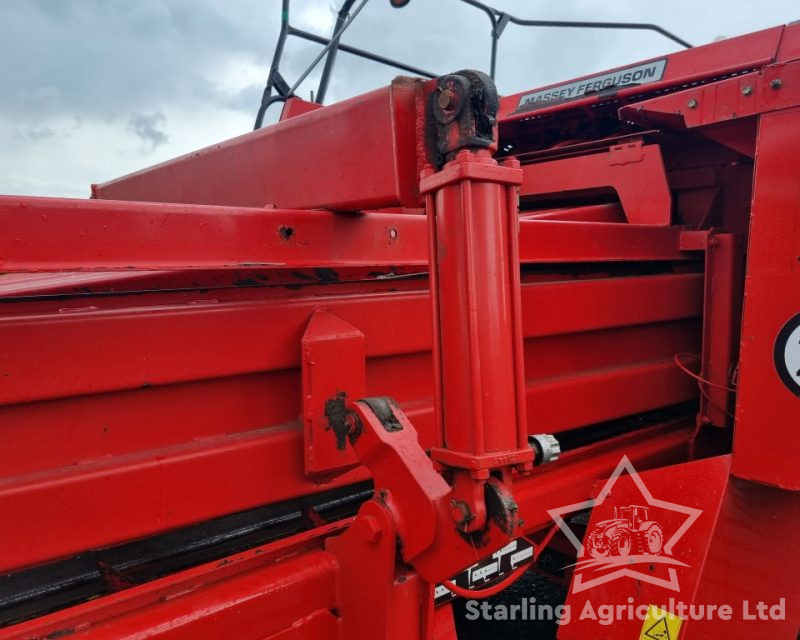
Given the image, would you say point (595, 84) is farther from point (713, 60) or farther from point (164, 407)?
point (164, 407)

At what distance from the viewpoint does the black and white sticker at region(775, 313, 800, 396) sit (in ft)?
5.19

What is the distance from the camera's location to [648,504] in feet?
5.95

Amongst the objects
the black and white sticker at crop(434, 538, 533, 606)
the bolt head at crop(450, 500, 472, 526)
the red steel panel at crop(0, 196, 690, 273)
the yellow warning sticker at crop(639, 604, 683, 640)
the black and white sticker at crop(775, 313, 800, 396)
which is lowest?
the yellow warning sticker at crop(639, 604, 683, 640)

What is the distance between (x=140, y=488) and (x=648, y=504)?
1.47 m

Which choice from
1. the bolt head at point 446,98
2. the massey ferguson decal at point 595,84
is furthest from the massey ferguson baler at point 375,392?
the massey ferguson decal at point 595,84

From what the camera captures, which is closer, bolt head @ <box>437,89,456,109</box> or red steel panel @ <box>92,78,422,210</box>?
bolt head @ <box>437,89,456,109</box>

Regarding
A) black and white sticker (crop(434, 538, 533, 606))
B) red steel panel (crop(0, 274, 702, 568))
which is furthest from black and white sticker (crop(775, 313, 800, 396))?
red steel panel (crop(0, 274, 702, 568))

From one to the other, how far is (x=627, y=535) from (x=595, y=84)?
2031 millimetres

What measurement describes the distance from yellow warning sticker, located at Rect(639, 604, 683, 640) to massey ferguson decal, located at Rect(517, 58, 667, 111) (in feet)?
6.89

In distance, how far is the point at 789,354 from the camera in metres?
1.59

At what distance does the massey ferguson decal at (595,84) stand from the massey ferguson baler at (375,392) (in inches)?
24.1

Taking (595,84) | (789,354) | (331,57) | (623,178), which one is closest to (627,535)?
(789,354)

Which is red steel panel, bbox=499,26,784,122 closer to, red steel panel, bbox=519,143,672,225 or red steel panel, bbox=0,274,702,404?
red steel panel, bbox=519,143,672,225

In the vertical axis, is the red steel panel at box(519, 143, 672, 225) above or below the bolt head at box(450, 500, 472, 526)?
above
